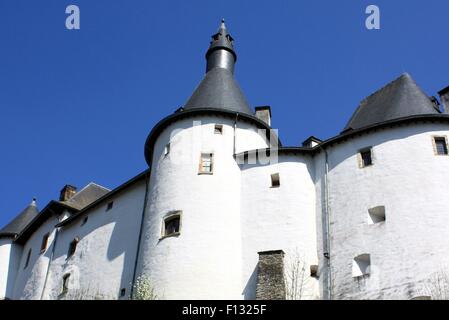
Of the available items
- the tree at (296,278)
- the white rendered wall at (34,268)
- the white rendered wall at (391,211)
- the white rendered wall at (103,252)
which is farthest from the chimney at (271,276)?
the white rendered wall at (34,268)

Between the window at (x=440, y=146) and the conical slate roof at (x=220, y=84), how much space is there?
939 centimetres

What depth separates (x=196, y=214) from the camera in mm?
27812

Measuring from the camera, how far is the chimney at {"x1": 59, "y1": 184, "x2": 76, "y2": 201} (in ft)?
136

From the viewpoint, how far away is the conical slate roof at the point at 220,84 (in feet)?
104

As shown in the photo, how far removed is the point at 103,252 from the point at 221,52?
1319 centimetres

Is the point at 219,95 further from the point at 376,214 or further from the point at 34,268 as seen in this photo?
the point at 34,268

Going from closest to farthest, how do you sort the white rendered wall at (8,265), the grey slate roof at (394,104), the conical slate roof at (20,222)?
the grey slate roof at (394,104)
the white rendered wall at (8,265)
the conical slate roof at (20,222)

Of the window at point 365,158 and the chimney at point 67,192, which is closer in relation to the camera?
the window at point 365,158

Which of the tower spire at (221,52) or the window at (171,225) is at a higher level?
the tower spire at (221,52)

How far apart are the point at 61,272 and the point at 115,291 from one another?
6315mm

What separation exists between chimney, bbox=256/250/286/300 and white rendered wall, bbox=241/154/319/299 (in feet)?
1.90

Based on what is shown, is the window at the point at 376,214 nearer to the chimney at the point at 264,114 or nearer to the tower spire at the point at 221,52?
the chimney at the point at 264,114

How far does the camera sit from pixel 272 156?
29.4m
